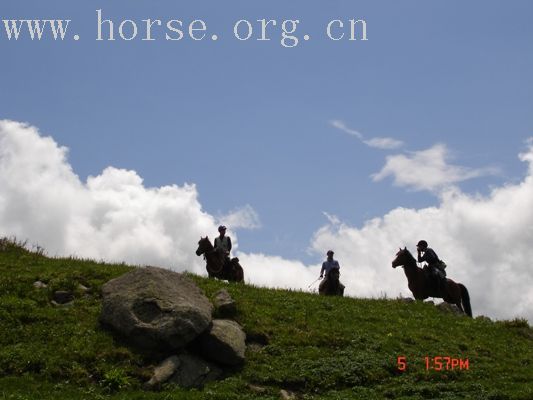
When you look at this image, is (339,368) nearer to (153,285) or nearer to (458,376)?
(458,376)

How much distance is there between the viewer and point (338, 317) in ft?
88.4

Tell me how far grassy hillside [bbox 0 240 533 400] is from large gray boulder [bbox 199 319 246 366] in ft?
1.75

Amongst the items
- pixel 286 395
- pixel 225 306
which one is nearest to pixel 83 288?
pixel 225 306

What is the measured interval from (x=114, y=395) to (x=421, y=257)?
20.0m

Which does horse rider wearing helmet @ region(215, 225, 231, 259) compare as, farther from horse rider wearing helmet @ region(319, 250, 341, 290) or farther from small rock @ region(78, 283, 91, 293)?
small rock @ region(78, 283, 91, 293)

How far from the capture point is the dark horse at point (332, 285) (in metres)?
33.7

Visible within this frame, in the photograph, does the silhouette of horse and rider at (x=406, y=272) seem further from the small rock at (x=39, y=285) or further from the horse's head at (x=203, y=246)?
the small rock at (x=39, y=285)

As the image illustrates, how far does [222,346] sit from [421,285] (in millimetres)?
15386

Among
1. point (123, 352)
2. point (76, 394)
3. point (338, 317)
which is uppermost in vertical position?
point (338, 317)

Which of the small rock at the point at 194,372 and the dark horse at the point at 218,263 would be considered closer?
the small rock at the point at 194,372

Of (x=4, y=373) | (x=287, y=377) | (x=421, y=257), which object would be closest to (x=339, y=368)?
(x=287, y=377)
